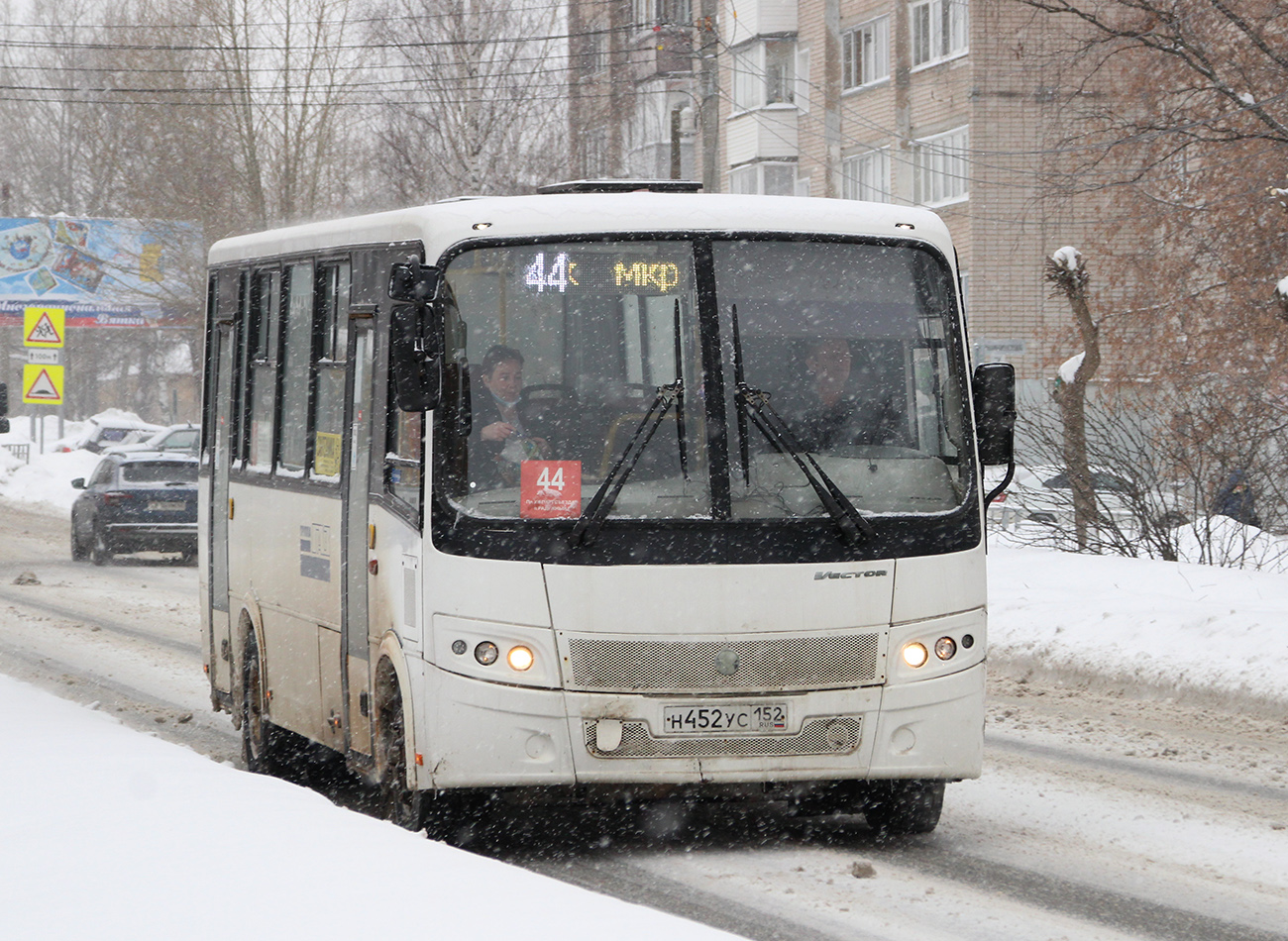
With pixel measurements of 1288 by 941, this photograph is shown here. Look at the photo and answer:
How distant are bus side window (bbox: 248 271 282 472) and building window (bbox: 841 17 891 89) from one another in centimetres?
3432

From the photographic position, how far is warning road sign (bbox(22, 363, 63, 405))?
38781mm

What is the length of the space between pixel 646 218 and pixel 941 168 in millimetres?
34606

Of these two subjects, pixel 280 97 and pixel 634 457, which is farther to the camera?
pixel 280 97

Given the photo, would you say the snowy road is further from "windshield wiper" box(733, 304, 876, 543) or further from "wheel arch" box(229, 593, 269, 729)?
"windshield wiper" box(733, 304, 876, 543)

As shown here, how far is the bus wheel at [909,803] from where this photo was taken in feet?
26.2

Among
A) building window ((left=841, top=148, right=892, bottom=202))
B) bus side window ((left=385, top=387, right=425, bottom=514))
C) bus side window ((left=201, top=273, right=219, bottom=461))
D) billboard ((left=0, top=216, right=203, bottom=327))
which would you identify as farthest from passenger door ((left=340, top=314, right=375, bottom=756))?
billboard ((left=0, top=216, right=203, bottom=327))

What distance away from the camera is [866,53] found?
Answer: 145 ft

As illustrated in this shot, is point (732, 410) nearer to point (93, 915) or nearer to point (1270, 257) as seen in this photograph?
point (93, 915)

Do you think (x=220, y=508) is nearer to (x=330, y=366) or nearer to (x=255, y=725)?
(x=255, y=725)

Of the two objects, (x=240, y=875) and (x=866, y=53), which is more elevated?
(x=866, y=53)

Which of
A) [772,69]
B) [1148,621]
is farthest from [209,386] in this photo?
[772,69]

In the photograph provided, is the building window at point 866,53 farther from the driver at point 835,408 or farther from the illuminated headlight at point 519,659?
the illuminated headlight at point 519,659

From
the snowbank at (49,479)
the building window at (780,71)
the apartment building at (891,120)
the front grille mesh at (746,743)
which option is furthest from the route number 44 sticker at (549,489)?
the building window at (780,71)

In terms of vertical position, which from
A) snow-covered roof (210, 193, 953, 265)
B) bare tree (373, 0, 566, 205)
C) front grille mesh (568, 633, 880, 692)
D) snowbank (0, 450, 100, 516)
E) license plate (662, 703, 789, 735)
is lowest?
snowbank (0, 450, 100, 516)
